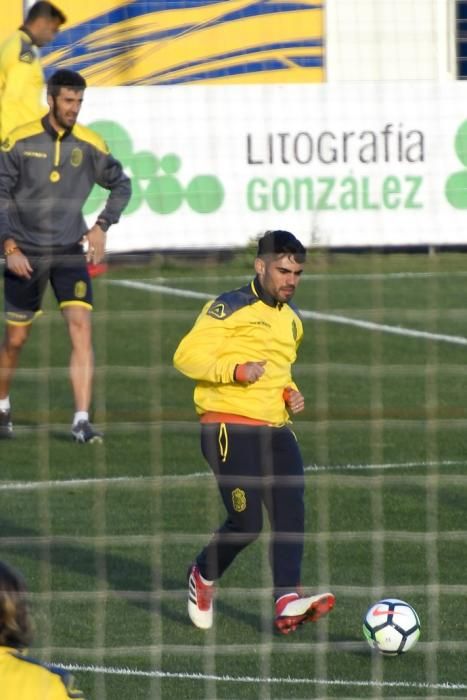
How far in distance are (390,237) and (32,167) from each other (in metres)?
8.78

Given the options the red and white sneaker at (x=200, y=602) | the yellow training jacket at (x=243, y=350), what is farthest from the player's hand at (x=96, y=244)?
the red and white sneaker at (x=200, y=602)

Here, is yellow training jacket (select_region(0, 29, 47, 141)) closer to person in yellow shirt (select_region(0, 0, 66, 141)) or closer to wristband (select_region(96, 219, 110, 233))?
person in yellow shirt (select_region(0, 0, 66, 141))

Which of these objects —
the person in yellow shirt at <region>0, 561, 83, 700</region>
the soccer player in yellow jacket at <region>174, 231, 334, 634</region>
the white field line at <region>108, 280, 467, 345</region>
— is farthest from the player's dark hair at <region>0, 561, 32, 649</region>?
the white field line at <region>108, 280, 467, 345</region>

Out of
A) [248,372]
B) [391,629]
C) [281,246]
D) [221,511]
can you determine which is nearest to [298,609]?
[391,629]

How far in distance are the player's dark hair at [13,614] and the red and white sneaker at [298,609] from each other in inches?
113

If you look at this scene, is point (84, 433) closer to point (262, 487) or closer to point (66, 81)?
point (66, 81)

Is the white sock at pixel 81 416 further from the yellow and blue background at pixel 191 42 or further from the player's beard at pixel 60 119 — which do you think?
the yellow and blue background at pixel 191 42

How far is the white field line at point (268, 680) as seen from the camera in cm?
626

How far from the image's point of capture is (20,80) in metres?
13.2

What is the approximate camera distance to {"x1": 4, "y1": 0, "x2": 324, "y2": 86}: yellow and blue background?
75.6 feet

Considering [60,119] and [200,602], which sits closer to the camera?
[200,602]

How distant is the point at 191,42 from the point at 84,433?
13.4m

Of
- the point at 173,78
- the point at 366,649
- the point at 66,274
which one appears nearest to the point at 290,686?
the point at 366,649

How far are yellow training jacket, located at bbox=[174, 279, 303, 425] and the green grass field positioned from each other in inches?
35.0
